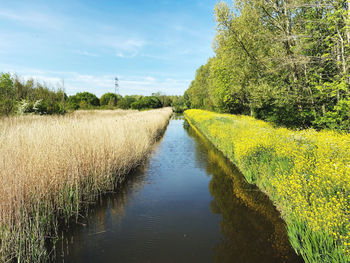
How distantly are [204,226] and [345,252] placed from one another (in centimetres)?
315

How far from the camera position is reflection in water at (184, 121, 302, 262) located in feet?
13.3

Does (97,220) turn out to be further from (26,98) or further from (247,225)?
(26,98)

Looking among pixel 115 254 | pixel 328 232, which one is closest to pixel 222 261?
pixel 328 232

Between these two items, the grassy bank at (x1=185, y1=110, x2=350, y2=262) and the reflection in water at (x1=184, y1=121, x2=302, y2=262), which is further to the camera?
the reflection in water at (x1=184, y1=121, x2=302, y2=262)

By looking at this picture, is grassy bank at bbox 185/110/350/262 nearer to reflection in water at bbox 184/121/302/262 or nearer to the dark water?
reflection in water at bbox 184/121/302/262

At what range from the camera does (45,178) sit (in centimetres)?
448

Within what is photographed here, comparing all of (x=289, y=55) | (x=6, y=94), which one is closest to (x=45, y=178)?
(x=289, y=55)

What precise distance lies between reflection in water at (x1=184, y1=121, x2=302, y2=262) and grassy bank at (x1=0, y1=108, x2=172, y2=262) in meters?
3.86

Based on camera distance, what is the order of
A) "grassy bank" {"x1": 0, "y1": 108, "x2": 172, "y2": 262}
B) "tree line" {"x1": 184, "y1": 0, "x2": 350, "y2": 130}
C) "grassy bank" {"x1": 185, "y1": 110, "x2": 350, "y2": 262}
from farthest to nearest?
"tree line" {"x1": 184, "y1": 0, "x2": 350, "y2": 130} < "grassy bank" {"x1": 0, "y1": 108, "x2": 172, "y2": 262} < "grassy bank" {"x1": 185, "y1": 110, "x2": 350, "y2": 262}

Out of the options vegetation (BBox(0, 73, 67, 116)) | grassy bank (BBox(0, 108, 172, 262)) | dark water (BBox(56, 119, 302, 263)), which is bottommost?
dark water (BBox(56, 119, 302, 263))

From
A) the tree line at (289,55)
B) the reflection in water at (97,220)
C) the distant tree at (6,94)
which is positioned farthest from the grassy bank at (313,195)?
the distant tree at (6,94)

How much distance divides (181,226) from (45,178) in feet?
11.9

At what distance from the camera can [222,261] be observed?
3924 mm

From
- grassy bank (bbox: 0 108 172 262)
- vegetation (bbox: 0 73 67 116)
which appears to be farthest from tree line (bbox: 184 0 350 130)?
vegetation (bbox: 0 73 67 116)
